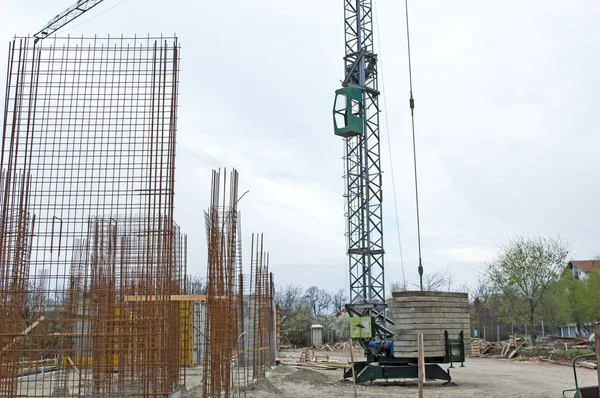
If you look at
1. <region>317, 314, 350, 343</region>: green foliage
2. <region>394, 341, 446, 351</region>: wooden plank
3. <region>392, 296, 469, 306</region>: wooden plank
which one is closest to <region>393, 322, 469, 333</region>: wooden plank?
<region>394, 341, 446, 351</region>: wooden plank

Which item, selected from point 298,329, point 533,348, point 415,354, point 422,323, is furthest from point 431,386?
point 298,329

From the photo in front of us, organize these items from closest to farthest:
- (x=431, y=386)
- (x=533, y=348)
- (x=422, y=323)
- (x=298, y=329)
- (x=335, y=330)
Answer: (x=422, y=323), (x=431, y=386), (x=533, y=348), (x=298, y=329), (x=335, y=330)

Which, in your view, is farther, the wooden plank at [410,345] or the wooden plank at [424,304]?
the wooden plank at [424,304]

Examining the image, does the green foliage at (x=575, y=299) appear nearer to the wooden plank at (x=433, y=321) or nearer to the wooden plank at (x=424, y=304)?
the wooden plank at (x=433, y=321)

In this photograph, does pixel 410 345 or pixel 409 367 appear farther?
pixel 409 367

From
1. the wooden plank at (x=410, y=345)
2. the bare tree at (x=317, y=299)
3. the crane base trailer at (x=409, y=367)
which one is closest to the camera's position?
the wooden plank at (x=410, y=345)

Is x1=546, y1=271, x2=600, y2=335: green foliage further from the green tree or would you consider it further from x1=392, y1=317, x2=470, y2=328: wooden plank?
x1=392, y1=317, x2=470, y2=328: wooden plank

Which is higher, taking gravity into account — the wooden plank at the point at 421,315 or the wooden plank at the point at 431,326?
the wooden plank at the point at 421,315

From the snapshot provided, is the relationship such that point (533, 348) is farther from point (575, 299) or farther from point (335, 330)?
point (335, 330)

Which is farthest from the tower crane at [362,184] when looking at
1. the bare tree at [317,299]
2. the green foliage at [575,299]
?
the bare tree at [317,299]

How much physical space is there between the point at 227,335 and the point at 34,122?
4.33 m

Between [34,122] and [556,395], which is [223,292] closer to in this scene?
[34,122]

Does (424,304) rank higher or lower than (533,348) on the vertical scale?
higher

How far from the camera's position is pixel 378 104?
69.0 feet
